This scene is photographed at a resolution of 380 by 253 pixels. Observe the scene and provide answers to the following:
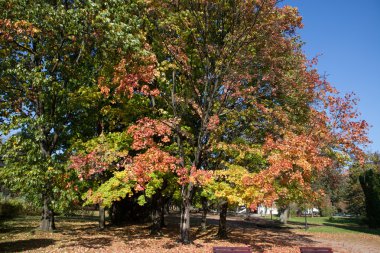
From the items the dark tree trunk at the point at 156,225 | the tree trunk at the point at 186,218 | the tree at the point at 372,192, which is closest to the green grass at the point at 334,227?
the tree at the point at 372,192

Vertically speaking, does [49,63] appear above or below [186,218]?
above

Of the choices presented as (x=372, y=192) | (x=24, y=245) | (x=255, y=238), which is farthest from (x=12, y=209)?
(x=372, y=192)

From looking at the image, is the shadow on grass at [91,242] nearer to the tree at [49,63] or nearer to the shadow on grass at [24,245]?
the shadow on grass at [24,245]

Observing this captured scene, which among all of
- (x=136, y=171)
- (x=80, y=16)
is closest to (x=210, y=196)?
(x=136, y=171)

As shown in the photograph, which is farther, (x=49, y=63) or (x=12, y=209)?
(x=12, y=209)

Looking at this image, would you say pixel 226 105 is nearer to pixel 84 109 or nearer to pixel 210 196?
pixel 210 196

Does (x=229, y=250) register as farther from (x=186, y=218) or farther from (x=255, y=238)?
(x=255, y=238)

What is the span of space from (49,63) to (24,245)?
896 centimetres

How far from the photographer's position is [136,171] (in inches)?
527

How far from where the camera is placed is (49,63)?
16047mm

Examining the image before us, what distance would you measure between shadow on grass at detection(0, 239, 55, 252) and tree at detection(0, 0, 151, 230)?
1850mm

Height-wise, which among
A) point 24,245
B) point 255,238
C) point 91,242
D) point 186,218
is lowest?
point 255,238

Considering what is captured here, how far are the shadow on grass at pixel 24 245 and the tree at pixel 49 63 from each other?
1850mm

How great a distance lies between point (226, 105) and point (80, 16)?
947 centimetres
